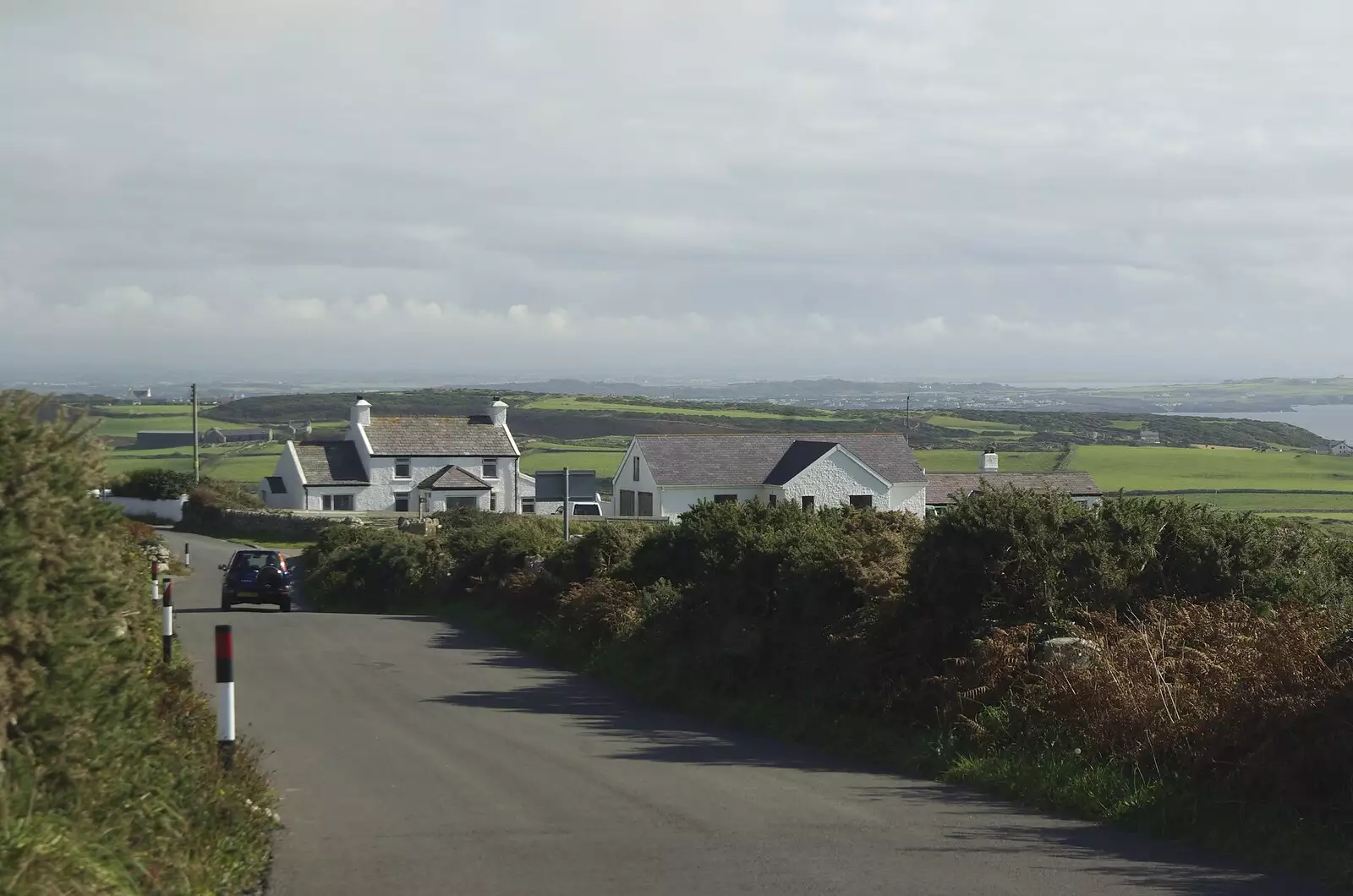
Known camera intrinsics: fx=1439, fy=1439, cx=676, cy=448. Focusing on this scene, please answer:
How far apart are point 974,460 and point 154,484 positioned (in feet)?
176

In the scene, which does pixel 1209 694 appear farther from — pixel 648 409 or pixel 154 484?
pixel 648 409

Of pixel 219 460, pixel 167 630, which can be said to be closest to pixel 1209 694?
pixel 167 630

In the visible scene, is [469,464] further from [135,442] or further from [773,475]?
[135,442]

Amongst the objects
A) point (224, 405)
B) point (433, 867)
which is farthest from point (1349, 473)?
point (224, 405)

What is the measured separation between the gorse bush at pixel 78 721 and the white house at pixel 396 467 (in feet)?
230

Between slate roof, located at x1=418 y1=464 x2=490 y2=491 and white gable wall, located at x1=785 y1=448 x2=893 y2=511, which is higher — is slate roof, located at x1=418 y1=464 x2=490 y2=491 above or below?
below

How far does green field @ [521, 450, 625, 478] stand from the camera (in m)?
101

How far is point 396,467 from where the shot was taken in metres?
79.8

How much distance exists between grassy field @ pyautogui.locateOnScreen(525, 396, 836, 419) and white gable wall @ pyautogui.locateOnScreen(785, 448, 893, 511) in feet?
266

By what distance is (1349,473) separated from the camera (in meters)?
95.8

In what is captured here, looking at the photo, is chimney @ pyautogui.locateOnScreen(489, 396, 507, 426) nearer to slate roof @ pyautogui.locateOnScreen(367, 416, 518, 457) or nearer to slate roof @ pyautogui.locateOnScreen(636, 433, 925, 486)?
slate roof @ pyautogui.locateOnScreen(367, 416, 518, 457)

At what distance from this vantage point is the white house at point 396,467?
78875mm

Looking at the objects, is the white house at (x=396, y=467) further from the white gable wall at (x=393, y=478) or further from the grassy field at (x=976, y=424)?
the grassy field at (x=976, y=424)

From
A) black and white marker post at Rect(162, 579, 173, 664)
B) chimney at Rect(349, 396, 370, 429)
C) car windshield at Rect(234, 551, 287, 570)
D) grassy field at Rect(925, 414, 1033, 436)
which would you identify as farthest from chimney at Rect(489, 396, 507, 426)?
black and white marker post at Rect(162, 579, 173, 664)
